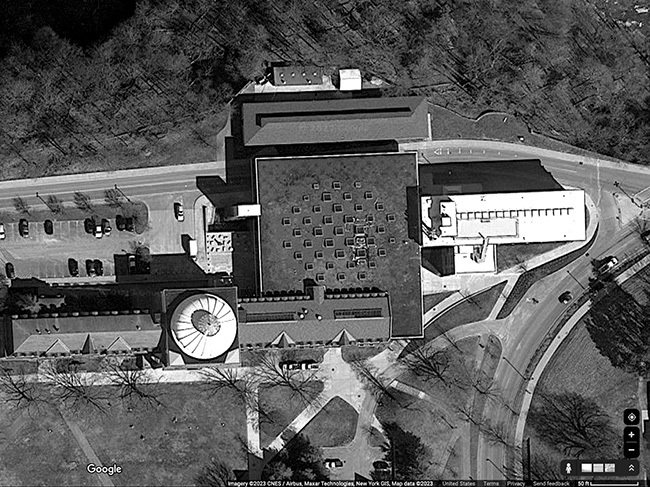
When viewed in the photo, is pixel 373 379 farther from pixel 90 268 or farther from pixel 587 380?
pixel 90 268

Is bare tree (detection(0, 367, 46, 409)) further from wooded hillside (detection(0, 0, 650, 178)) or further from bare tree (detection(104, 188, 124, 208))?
wooded hillside (detection(0, 0, 650, 178))

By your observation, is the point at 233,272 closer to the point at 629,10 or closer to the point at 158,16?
the point at 158,16

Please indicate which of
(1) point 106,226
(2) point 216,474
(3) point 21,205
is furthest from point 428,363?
(3) point 21,205

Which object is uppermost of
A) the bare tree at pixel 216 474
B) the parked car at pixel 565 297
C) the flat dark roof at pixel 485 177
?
the flat dark roof at pixel 485 177

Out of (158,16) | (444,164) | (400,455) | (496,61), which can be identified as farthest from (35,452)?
(496,61)

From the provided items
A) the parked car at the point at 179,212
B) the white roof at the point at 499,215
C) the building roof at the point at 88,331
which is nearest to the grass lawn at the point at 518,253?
the white roof at the point at 499,215

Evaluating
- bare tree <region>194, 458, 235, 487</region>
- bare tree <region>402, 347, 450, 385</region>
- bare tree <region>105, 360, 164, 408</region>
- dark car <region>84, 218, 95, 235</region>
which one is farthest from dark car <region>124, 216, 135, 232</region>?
bare tree <region>402, 347, 450, 385</region>

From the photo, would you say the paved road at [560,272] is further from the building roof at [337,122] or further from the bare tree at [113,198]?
the bare tree at [113,198]
